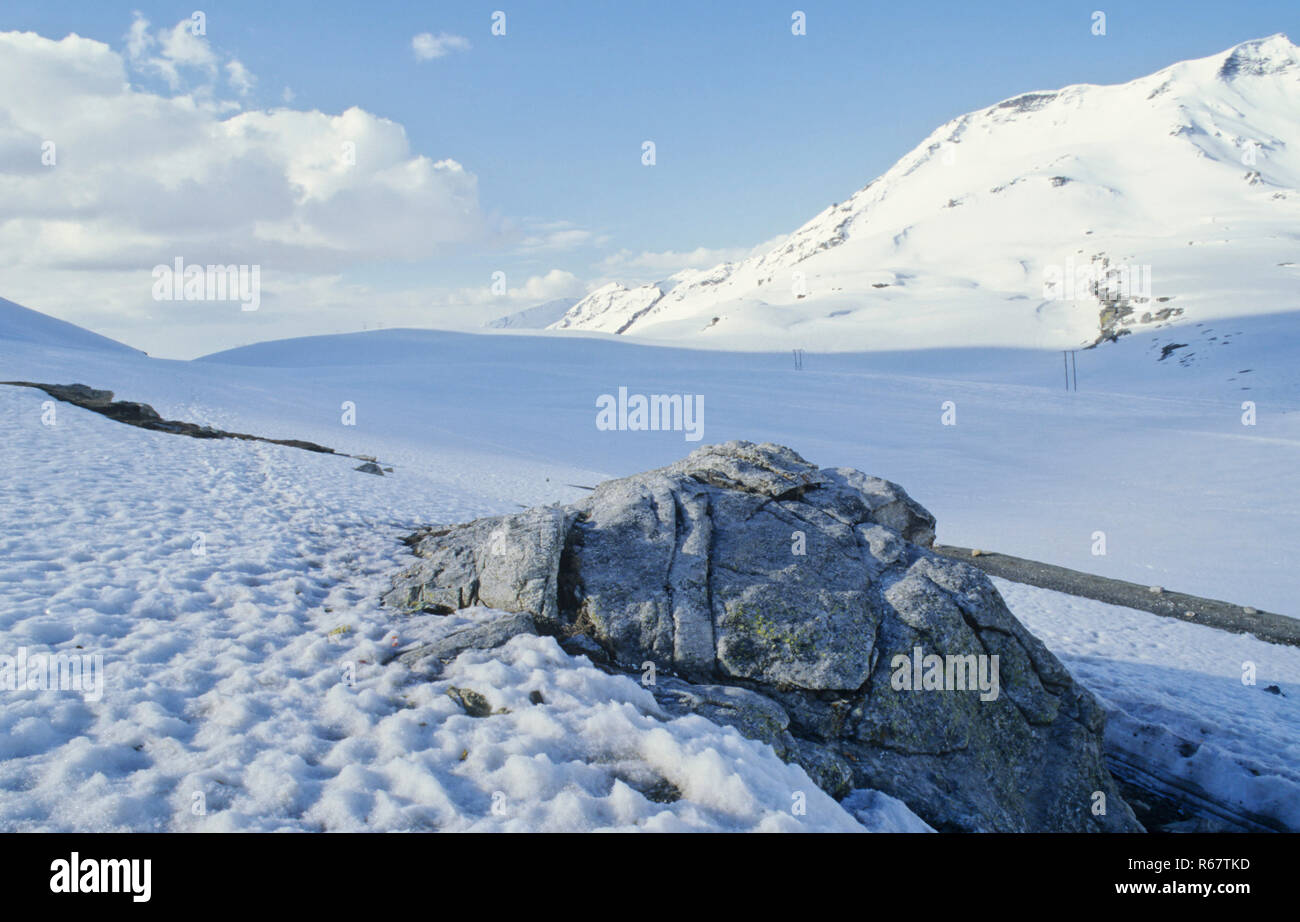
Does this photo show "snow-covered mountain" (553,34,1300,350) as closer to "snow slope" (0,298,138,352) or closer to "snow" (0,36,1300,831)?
"snow" (0,36,1300,831)

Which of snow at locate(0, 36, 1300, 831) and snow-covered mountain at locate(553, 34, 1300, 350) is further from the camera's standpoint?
snow-covered mountain at locate(553, 34, 1300, 350)

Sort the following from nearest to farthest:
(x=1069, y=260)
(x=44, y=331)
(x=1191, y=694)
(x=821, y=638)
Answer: (x=821, y=638)
(x=1191, y=694)
(x=44, y=331)
(x=1069, y=260)

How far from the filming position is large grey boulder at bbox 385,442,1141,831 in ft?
22.5

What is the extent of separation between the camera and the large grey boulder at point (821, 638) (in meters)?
6.85

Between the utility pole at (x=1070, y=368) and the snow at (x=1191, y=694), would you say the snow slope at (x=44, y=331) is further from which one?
the utility pole at (x=1070, y=368)

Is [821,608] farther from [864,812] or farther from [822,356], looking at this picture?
[822,356]


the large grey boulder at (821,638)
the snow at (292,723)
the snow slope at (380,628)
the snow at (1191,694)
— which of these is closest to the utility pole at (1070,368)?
the snow slope at (380,628)

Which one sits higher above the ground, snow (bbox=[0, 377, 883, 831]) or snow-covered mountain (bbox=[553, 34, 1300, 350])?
snow-covered mountain (bbox=[553, 34, 1300, 350])

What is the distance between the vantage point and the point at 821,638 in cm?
730

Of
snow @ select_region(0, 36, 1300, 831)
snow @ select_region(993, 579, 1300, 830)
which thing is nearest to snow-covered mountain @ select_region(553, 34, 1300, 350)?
snow @ select_region(0, 36, 1300, 831)

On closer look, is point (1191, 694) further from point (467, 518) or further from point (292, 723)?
point (467, 518)

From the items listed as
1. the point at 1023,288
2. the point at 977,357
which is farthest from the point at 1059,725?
the point at 1023,288

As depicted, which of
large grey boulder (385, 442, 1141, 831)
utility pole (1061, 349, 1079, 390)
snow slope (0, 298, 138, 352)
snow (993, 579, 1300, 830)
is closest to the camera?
large grey boulder (385, 442, 1141, 831)

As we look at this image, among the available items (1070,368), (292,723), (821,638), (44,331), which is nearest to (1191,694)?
(821,638)
